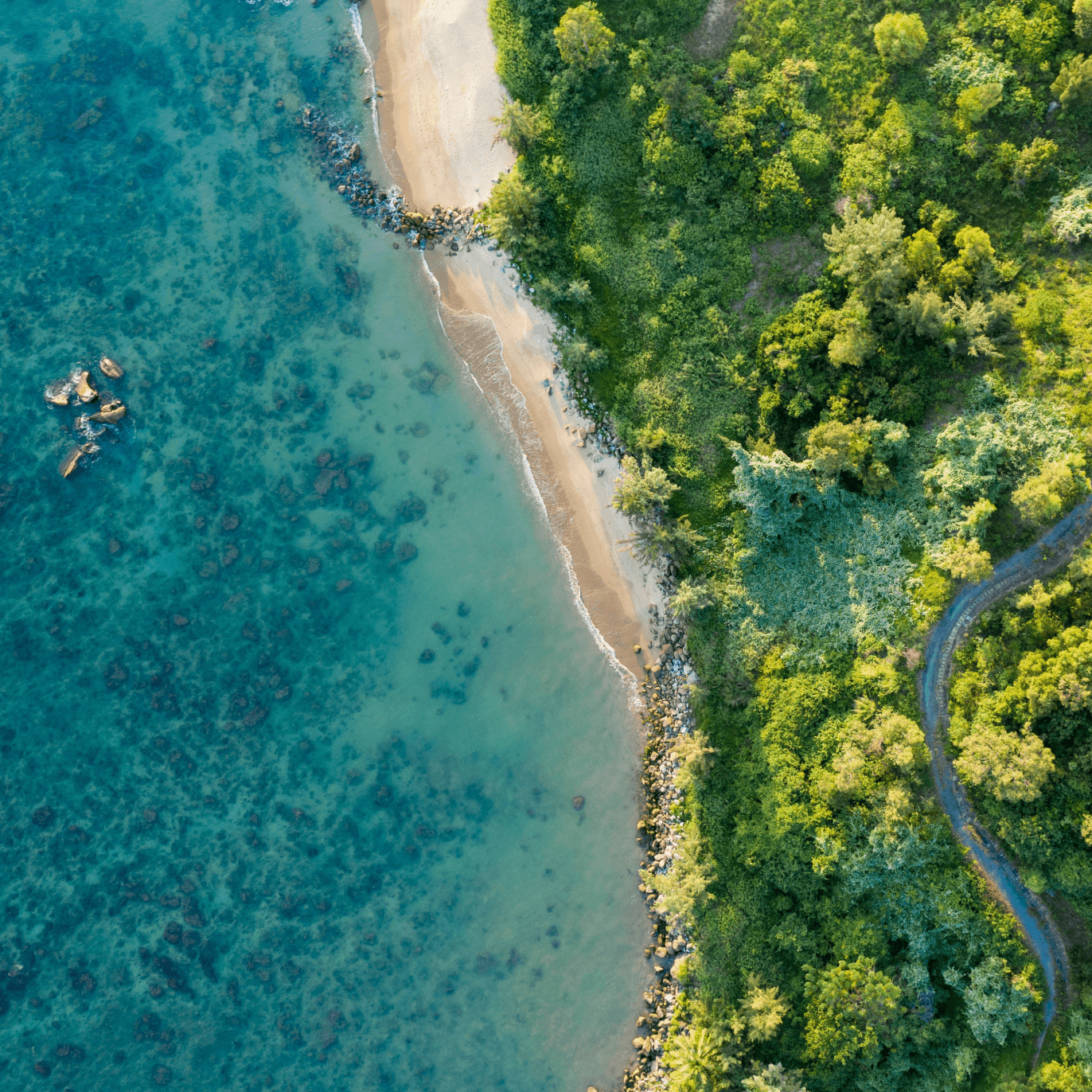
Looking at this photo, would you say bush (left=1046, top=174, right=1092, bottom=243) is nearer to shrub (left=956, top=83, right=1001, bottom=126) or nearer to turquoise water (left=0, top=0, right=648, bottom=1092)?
shrub (left=956, top=83, right=1001, bottom=126)

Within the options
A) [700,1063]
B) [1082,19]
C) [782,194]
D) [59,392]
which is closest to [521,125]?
[782,194]

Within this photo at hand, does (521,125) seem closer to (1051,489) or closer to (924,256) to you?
(924,256)

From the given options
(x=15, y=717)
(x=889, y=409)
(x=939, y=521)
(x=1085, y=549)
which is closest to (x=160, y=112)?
(x=15, y=717)

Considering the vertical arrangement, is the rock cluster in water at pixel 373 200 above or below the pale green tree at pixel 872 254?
above

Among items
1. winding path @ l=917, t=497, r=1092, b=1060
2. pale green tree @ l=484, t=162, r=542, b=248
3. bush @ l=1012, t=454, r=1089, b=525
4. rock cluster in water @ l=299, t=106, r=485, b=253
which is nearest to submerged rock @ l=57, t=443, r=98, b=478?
rock cluster in water @ l=299, t=106, r=485, b=253

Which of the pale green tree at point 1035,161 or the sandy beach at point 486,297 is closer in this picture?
the pale green tree at point 1035,161

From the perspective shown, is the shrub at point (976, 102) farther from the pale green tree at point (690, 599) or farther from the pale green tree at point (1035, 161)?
the pale green tree at point (690, 599)

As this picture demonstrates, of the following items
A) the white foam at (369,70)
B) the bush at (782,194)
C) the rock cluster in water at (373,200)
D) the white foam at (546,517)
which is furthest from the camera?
the white foam at (369,70)

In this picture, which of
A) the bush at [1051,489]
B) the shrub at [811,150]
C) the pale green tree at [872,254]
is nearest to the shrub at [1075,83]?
the pale green tree at [872,254]
